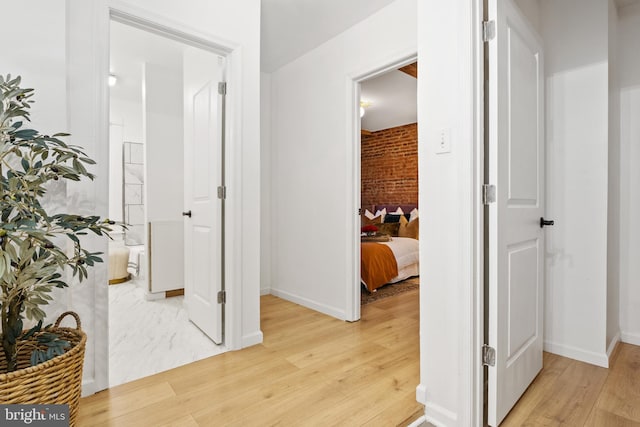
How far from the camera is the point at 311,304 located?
3271 mm

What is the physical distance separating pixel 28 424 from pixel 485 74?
2.21 metres

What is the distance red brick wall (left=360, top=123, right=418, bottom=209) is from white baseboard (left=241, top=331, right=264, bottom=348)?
4.06 metres

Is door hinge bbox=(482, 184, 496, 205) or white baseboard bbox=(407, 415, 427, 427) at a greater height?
door hinge bbox=(482, 184, 496, 205)

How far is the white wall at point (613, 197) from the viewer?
213 cm

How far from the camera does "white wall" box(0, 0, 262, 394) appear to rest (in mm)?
1471

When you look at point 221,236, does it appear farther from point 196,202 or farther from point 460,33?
point 460,33

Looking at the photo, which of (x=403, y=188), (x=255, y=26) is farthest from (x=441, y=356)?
(x=403, y=188)

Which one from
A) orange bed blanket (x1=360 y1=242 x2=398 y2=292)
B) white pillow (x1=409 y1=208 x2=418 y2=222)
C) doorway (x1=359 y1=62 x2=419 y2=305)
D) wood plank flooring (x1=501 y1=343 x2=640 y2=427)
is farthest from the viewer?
white pillow (x1=409 y1=208 x2=418 y2=222)

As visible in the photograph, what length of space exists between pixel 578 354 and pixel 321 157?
2.48m

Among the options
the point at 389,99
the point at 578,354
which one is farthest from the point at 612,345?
the point at 389,99

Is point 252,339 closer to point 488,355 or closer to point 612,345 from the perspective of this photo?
point 488,355

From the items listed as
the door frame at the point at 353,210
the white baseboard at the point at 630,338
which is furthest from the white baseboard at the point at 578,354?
the door frame at the point at 353,210

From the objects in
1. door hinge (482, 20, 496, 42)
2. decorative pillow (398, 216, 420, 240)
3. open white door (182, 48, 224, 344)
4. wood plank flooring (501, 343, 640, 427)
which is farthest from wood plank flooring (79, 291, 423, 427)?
decorative pillow (398, 216, 420, 240)

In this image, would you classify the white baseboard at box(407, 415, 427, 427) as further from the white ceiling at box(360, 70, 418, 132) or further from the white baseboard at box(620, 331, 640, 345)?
the white ceiling at box(360, 70, 418, 132)
